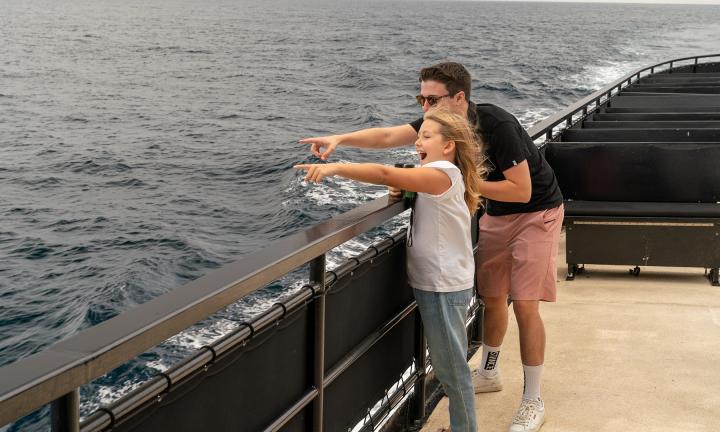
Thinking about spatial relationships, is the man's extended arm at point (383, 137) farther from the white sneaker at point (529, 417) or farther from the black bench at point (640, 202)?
the black bench at point (640, 202)

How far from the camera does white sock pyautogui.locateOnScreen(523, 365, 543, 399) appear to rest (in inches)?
170

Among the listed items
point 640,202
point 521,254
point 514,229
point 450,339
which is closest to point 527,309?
point 521,254

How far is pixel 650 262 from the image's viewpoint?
22.7 ft

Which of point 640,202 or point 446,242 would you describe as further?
point 640,202

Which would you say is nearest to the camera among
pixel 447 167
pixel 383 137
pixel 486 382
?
pixel 447 167

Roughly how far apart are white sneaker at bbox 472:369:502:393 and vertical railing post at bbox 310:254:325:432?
5.55 ft

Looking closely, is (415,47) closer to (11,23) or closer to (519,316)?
(11,23)

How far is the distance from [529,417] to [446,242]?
1230 millimetres

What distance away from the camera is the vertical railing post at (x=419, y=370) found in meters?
4.21

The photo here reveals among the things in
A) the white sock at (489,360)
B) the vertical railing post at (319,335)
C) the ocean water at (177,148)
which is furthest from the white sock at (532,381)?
the ocean water at (177,148)

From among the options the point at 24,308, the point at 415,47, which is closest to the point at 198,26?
the point at 415,47

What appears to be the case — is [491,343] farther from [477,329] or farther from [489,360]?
[477,329]

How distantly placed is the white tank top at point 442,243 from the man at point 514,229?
43 centimetres

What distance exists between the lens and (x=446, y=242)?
3504 millimetres
